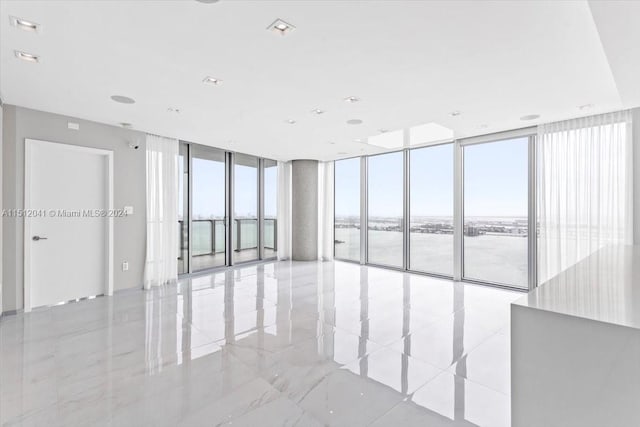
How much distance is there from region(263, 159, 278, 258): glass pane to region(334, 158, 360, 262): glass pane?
5.52ft

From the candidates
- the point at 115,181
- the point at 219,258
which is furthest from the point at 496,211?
the point at 115,181

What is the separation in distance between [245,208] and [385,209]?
3.47 m

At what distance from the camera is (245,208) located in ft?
24.4

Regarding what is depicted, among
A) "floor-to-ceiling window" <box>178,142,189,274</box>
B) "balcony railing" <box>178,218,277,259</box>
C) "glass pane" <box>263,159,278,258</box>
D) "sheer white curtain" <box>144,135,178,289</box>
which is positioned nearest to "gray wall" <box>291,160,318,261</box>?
"glass pane" <box>263,159,278,258</box>

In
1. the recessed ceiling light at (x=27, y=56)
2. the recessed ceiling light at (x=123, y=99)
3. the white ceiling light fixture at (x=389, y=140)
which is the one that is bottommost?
the recessed ceiling light at (x=27, y=56)

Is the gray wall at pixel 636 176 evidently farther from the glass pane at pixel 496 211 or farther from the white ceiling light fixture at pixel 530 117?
the glass pane at pixel 496 211

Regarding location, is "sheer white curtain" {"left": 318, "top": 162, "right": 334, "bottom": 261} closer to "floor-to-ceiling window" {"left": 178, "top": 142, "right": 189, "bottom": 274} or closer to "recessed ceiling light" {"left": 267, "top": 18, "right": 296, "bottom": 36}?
"floor-to-ceiling window" {"left": 178, "top": 142, "right": 189, "bottom": 274}

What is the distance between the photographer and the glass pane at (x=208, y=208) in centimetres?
637

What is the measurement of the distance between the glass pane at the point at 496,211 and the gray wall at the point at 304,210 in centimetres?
379

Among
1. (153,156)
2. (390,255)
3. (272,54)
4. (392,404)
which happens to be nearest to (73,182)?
(153,156)

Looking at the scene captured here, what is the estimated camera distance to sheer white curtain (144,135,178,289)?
5.31 metres

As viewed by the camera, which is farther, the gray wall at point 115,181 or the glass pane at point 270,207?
the glass pane at point 270,207

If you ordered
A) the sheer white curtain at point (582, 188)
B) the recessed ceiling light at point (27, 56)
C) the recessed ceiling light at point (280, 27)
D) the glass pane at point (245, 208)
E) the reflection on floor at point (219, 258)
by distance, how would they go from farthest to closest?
the glass pane at point (245, 208) < the reflection on floor at point (219, 258) < the sheer white curtain at point (582, 188) < the recessed ceiling light at point (27, 56) < the recessed ceiling light at point (280, 27)

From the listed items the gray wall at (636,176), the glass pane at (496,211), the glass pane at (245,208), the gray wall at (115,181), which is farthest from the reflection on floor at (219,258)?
the gray wall at (636,176)
